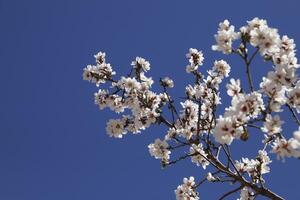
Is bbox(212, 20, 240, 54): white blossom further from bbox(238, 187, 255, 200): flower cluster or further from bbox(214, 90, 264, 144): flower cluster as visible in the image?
bbox(238, 187, 255, 200): flower cluster

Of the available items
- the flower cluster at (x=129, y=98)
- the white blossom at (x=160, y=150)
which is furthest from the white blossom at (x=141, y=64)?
the white blossom at (x=160, y=150)

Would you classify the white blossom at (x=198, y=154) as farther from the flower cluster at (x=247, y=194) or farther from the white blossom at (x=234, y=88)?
the white blossom at (x=234, y=88)

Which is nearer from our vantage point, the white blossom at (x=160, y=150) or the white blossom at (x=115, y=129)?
the white blossom at (x=160, y=150)

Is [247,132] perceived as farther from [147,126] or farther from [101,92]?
[101,92]

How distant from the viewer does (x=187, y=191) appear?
1094cm

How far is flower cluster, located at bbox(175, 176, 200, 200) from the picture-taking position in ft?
35.6

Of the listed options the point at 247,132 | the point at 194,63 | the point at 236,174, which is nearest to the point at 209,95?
the point at 194,63

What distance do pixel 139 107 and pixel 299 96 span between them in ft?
13.7

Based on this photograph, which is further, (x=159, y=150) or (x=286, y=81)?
(x=159, y=150)

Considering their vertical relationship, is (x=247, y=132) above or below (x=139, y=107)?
below

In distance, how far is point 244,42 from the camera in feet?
27.9

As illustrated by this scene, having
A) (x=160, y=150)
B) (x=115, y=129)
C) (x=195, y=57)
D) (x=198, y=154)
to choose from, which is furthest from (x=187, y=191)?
(x=195, y=57)

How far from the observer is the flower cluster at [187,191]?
10859mm

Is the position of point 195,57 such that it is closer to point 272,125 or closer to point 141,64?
point 141,64
